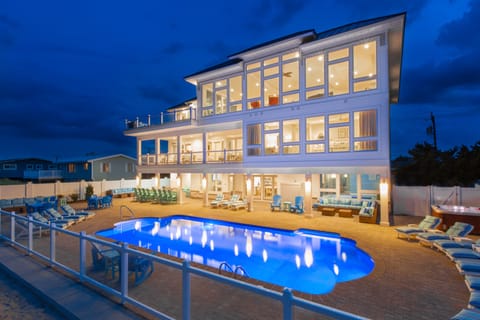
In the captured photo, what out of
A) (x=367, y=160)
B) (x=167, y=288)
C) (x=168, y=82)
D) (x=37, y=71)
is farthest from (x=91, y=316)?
(x=168, y=82)

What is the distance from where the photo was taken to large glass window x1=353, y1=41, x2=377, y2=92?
490 inches

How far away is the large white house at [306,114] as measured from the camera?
39.9ft

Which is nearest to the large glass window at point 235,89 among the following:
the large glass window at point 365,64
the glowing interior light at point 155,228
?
the large glass window at point 365,64

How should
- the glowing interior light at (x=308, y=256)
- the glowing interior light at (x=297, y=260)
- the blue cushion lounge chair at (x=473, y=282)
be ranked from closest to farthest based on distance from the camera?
the blue cushion lounge chair at (x=473, y=282)
the glowing interior light at (x=297, y=260)
the glowing interior light at (x=308, y=256)

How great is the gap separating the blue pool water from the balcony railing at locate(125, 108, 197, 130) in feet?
28.9

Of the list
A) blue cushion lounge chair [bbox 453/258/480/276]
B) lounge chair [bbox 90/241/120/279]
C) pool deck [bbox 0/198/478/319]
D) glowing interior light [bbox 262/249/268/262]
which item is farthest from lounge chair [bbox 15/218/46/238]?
blue cushion lounge chair [bbox 453/258/480/276]

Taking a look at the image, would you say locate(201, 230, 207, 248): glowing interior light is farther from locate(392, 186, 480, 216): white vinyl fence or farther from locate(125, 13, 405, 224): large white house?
locate(392, 186, 480, 216): white vinyl fence

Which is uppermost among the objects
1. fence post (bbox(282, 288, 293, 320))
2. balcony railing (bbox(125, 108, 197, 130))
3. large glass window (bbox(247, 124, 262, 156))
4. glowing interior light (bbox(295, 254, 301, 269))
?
balcony railing (bbox(125, 108, 197, 130))

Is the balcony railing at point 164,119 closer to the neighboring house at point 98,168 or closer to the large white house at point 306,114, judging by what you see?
the large white house at point 306,114

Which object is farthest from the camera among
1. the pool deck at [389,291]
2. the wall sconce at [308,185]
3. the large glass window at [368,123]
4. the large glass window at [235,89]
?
the large glass window at [235,89]

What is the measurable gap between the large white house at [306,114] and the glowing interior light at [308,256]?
4589 mm

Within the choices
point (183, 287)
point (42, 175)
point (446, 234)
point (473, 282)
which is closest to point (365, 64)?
point (446, 234)

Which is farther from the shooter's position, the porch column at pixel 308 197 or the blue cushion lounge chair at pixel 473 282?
the porch column at pixel 308 197

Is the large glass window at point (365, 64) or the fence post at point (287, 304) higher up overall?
the large glass window at point (365, 64)
